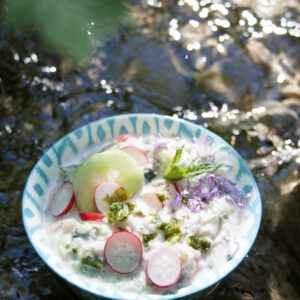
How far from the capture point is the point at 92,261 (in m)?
1.87

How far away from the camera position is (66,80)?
11.2 ft

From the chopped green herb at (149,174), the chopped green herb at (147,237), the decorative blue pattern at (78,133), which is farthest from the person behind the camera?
the decorative blue pattern at (78,133)

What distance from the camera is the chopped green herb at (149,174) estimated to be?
2.29 m

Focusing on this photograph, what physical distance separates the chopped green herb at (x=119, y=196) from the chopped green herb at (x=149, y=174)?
0.21 meters

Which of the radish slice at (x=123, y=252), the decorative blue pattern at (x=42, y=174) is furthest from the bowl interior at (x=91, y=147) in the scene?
the radish slice at (x=123, y=252)

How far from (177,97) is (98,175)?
1417 mm

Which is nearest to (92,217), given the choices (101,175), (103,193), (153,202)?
(103,193)

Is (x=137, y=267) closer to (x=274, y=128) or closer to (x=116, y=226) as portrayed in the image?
(x=116, y=226)

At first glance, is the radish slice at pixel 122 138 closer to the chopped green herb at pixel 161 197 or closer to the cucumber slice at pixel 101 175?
the cucumber slice at pixel 101 175

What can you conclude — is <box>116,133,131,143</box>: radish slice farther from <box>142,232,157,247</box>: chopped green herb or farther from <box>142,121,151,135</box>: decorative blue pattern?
<box>142,232,157,247</box>: chopped green herb

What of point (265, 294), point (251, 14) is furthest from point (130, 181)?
point (251, 14)

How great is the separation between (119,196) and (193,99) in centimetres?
150

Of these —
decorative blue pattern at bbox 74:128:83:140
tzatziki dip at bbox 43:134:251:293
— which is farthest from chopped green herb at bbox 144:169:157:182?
decorative blue pattern at bbox 74:128:83:140

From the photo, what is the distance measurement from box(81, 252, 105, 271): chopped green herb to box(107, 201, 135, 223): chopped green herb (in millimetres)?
200
